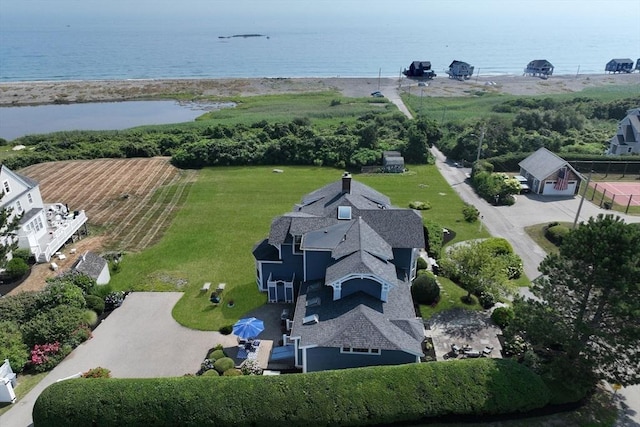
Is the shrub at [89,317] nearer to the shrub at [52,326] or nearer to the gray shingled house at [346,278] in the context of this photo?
the shrub at [52,326]

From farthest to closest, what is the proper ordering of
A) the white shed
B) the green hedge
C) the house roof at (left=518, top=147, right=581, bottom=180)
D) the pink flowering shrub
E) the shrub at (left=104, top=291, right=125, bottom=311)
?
the house roof at (left=518, top=147, right=581, bottom=180) < the shrub at (left=104, top=291, right=125, bottom=311) < the pink flowering shrub < the white shed < the green hedge

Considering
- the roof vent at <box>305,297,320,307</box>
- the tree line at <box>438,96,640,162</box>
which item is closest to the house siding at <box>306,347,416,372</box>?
the roof vent at <box>305,297,320,307</box>

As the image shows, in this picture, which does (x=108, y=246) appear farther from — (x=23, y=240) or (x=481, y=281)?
(x=481, y=281)

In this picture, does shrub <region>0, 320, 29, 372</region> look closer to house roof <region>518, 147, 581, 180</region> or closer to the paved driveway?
the paved driveway

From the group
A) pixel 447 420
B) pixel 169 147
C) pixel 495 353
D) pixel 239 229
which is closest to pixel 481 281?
pixel 495 353

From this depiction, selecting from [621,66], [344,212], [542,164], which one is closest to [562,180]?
[542,164]

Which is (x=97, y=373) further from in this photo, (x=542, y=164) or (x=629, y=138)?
(x=629, y=138)

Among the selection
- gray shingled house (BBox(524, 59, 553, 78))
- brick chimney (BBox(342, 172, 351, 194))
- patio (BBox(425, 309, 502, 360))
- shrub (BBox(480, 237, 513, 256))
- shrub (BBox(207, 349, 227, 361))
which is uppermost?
gray shingled house (BBox(524, 59, 553, 78))
